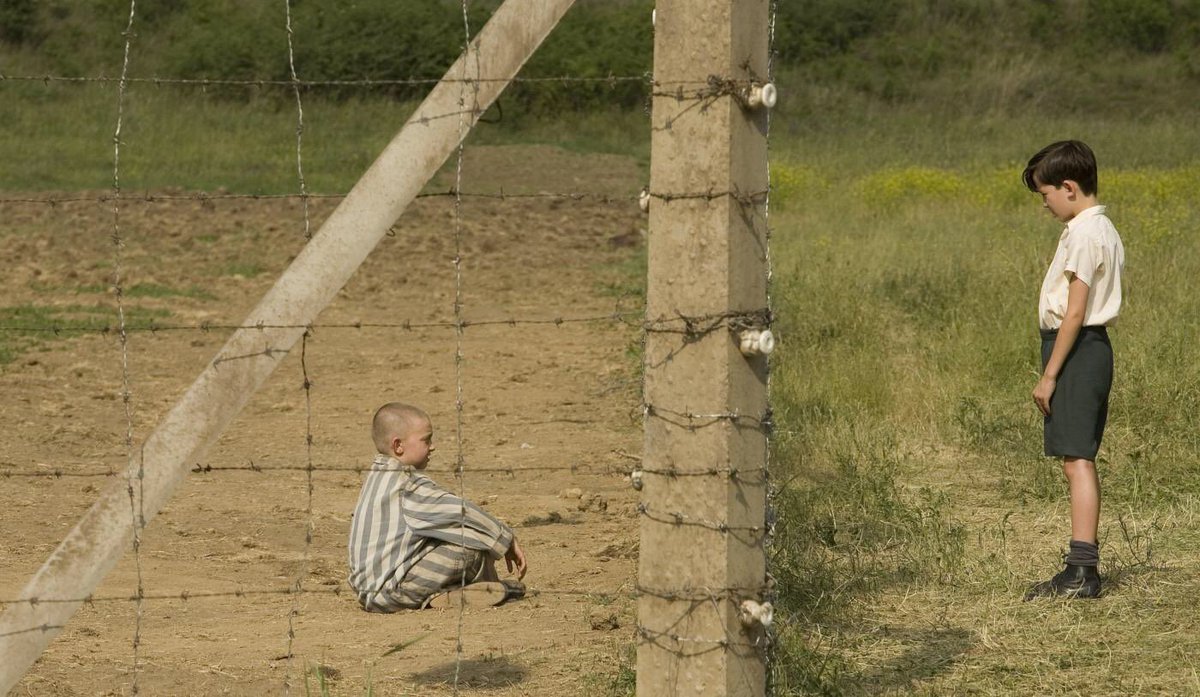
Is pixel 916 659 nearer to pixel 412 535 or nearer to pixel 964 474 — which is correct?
pixel 412 535

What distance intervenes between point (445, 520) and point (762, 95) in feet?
6.99

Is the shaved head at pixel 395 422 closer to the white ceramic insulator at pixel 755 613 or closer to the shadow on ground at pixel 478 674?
the shadow on ground at pixel 478 674

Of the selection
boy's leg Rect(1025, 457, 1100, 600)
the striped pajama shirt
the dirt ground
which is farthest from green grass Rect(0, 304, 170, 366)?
boy's leg Rect(1025, 457, 1100, 600)

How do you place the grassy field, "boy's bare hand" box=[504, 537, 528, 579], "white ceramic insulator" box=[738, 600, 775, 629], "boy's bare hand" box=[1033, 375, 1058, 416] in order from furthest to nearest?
"boy's bare hand" box=[504, 537, 528, 579]
"boy's bare hand" box=[1033, 375, 1058, 416]
the grassy field
"white ceramic insulator" box=[738, 600, 775, 629]

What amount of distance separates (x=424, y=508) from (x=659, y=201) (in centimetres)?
189

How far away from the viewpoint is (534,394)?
8.93 m

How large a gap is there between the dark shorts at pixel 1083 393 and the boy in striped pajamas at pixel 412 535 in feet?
5.68

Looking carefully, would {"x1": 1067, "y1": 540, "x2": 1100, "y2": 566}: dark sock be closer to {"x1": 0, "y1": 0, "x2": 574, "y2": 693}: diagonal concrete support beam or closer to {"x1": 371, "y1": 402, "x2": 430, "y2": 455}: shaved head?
{"x1": 371, "y1": 402, "x2": 430, "y2": 455}: shaved head

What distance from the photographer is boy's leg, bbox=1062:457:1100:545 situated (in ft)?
15.8

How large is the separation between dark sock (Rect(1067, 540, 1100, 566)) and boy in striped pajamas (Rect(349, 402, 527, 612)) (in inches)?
67.1

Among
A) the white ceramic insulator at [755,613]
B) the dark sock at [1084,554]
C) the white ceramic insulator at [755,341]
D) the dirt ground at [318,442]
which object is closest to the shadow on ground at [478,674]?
the dirt ground at [318,442]

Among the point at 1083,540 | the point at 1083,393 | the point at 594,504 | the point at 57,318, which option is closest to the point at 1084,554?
the point at 1083,540

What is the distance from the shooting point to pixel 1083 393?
479 centimetres

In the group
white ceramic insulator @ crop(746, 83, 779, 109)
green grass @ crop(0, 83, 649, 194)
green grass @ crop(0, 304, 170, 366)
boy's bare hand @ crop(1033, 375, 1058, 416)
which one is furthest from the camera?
green grass @ crop(0, 83, 649, 194)
